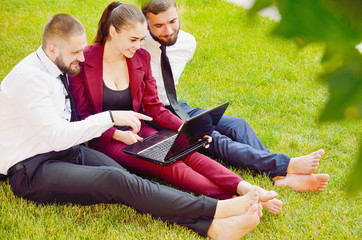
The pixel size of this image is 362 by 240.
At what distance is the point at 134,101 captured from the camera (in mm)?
2953

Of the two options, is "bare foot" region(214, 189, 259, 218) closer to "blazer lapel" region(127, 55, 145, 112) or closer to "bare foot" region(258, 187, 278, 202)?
"bare foot" region(258, 187, 278, 202)

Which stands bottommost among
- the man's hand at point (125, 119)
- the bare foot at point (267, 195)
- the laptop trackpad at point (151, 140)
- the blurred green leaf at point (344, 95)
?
the bare foot at point (267, 195)

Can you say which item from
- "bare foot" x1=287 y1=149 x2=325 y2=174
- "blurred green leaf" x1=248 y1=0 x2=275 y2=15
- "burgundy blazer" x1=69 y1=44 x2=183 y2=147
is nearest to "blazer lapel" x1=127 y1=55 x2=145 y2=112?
"burgundy blazer" x1=69 y1=44 x2=183 y2=147

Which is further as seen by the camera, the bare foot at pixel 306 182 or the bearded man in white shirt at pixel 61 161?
the bare foot at pixel 306 182

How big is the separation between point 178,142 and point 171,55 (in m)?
1.14

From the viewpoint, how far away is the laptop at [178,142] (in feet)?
8.52

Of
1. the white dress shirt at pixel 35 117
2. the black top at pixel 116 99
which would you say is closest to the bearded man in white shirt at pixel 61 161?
the white dress shirt at pixel 35 117

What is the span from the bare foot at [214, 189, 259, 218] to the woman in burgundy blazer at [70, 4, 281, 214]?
A: 21cm

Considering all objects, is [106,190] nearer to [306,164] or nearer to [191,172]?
[191,172]

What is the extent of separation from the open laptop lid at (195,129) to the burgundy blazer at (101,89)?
262 mm

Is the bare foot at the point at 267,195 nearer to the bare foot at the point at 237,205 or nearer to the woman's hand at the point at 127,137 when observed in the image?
the bare foot at the point at 237,205

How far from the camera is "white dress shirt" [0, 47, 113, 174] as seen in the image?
2324 millimetres

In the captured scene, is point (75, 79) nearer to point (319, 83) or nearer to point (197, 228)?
point (197, 228)

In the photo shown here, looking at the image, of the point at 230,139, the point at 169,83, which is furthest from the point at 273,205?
the point at 169,83
